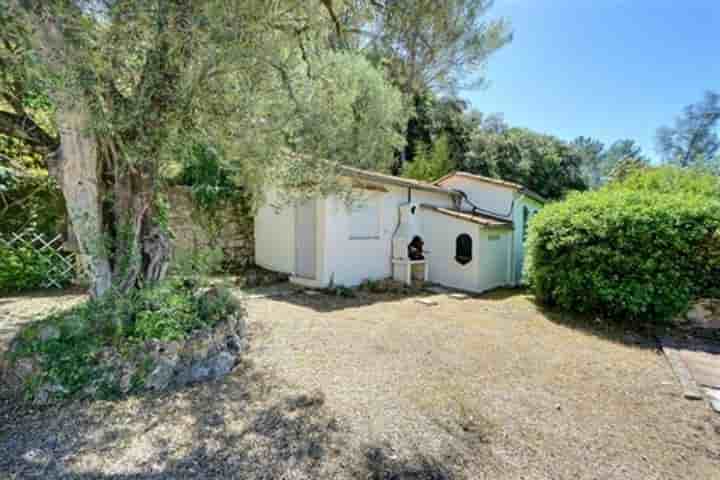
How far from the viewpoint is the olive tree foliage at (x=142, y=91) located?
3246 mm

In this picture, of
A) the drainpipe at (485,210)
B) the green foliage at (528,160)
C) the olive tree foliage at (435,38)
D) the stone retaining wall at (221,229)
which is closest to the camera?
the olive tree foliage at (435,38)

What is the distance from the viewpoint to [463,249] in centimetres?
1052

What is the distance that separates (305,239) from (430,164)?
12266mm

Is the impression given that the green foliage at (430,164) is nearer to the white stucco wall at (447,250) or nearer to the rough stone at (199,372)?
the white stucco wall at (447,250)

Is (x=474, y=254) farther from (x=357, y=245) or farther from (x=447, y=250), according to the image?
(x=357, y=245)

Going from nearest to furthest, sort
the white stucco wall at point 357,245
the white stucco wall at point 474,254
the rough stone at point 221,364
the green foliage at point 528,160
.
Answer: the rough stone at point 221,364
the white stucco wall at point 357,245
the white stucco wall at point 474,254
the green foliage at point 528,160

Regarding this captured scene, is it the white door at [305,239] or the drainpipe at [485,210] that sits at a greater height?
the drainpipe at [485,210]

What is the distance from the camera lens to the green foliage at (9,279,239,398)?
3.31m

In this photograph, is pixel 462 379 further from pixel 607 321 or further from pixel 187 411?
pixel 607 321

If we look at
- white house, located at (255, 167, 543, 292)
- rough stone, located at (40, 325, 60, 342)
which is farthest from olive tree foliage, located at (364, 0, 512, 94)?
rough stone, located at (40, 325, 60, 342)

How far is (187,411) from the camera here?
3.19 meters

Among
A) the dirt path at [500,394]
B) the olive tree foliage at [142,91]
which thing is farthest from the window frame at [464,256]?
the olive tree foliage at [142,91]

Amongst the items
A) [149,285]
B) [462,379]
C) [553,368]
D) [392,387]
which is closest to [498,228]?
[553,368]

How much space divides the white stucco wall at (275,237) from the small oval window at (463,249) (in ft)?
16.5
